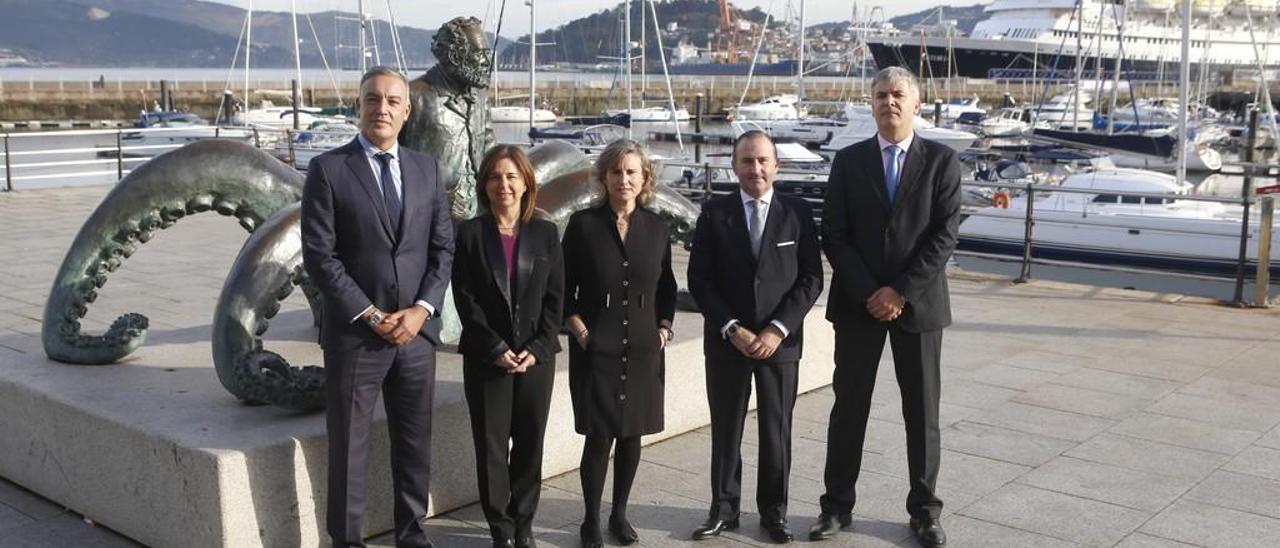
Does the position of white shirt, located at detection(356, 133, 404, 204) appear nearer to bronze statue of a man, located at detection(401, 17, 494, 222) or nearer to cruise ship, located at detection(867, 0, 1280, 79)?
bronze statue of a man, located at detection(401, 17, 494, 222)

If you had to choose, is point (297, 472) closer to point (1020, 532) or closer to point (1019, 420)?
point (1020, 532)

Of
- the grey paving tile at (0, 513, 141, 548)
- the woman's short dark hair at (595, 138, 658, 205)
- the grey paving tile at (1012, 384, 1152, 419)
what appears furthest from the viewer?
the grey paving tile at (1012, 384, 1152, 419)

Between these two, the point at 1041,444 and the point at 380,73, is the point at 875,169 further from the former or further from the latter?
the point at 1041,444

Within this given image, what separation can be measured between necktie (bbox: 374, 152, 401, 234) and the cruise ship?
64.0 metres

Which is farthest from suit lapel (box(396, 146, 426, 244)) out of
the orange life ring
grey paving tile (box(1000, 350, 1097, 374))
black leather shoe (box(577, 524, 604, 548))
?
the orange life ring

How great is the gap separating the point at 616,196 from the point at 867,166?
99 cm

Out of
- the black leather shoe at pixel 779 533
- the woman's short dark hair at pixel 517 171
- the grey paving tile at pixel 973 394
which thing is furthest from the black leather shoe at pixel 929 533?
the grey paving tile at pixel 973 394

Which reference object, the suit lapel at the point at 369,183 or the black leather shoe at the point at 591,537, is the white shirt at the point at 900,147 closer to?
the black leather shoe at the point at 591,537

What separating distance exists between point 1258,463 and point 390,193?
4.37 metres

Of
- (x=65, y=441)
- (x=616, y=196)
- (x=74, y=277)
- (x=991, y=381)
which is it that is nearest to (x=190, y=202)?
(x=74, y=277)

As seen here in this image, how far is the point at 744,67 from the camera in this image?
12688 centimetres

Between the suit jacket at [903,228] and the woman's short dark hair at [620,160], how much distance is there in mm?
682

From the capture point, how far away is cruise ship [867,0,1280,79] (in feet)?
230

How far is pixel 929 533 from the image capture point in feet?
16.3
